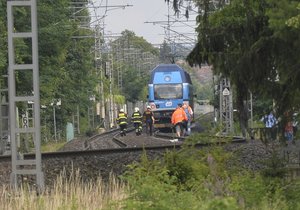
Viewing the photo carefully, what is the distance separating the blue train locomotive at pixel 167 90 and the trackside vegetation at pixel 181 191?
3830 centimetres

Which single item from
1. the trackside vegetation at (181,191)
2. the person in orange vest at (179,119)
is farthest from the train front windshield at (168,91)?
the trackside vegetation at (181,191)

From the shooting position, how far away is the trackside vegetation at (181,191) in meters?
7.84

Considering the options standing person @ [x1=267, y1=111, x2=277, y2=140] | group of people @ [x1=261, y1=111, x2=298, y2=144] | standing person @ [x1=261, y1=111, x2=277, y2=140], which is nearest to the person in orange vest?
group of people @ [x1=261, y1=111, x2=298, y2=144]

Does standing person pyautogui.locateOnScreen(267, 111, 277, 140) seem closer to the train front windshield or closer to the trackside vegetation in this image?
the trackside vegetation

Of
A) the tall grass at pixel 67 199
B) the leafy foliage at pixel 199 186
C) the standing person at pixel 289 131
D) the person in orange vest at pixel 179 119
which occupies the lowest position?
the person in orange vest at pixel 179 119

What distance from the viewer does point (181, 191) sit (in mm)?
9445

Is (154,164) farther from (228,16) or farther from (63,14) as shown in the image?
(63,14)

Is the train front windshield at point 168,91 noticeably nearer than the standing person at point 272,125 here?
No

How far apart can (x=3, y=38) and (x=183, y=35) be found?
2021 cm

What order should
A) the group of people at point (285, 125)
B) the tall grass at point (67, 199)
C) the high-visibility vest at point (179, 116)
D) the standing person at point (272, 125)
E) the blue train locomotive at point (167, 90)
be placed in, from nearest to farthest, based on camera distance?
the tall grass at point (67, 199) < the group of people at point (285, 125) < the standing person at point (272, 125) < the high-visibility vest at point (179, 116) < the blue train locomotive at point (167, 90)

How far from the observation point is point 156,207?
7.65 meters

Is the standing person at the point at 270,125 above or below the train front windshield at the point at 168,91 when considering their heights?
above

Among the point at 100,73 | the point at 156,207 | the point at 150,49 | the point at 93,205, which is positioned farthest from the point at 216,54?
the point at 150,49

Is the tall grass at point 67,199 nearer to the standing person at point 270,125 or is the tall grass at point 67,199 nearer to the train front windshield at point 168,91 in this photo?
the standing person at point 270,125
